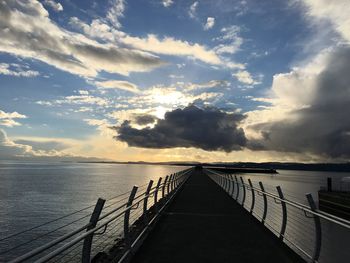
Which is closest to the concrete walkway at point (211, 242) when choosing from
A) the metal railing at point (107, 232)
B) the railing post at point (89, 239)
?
the metal railing at point (107, 232)

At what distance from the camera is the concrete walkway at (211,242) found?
743cm

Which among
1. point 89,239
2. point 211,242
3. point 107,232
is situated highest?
point 89,239

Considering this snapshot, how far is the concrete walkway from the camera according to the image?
743cm

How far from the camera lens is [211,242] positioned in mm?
8852

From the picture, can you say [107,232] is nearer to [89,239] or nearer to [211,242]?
[211,242]

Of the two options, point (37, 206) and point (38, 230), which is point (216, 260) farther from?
point (37, 206)

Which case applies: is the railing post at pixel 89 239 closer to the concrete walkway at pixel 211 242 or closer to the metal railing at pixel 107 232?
the metal railing at pixel 107 232

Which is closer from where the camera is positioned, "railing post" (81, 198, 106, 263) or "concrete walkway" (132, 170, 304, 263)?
"railing post" (81, 198, 106, 263)

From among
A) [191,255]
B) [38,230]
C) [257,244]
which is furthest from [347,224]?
[38,230]

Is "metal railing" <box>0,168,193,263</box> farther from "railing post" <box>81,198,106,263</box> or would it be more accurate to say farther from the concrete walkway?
the concrete walkway

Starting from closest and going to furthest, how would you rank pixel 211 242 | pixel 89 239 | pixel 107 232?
pixel 89 239 → pixel 107 232 → pixel 211 242

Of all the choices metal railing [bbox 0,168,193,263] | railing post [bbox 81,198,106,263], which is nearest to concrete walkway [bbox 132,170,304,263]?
metal railing [bbox 0,168,193,263]

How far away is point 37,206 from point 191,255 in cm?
4668

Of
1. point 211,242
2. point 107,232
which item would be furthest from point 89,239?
point 211,242
